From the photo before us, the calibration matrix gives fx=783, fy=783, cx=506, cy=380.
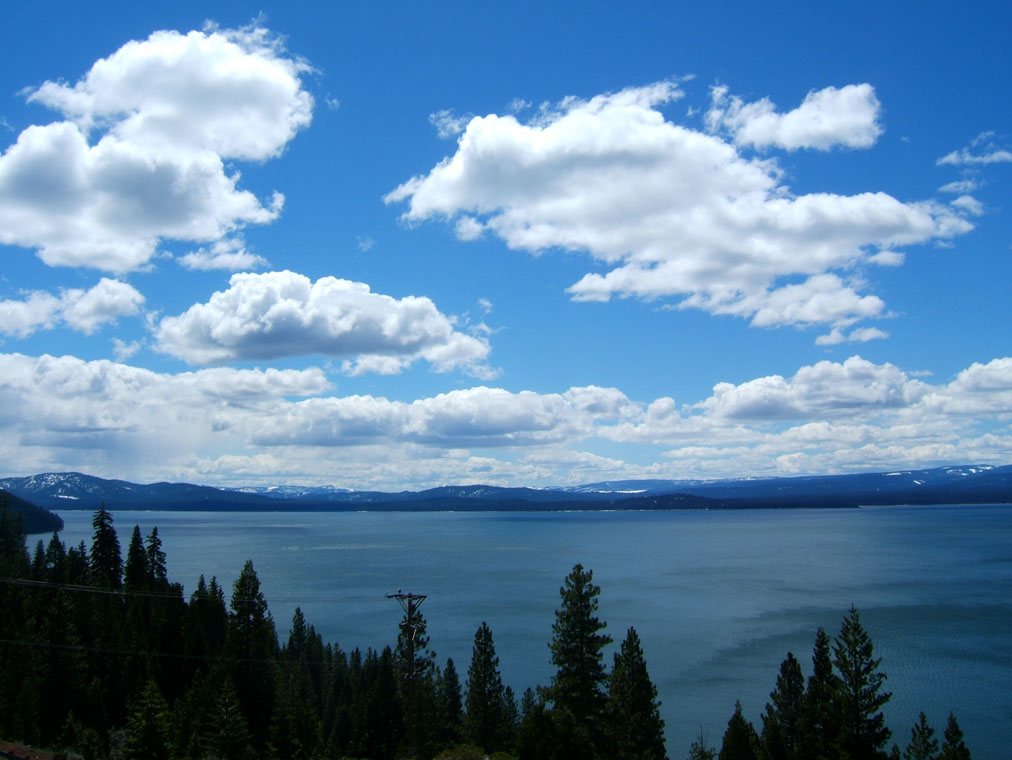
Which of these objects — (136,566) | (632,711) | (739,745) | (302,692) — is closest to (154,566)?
(136,566)

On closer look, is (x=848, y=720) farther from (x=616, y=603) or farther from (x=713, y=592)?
(x=713, y=592)

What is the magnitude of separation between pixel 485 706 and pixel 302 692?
1349cm

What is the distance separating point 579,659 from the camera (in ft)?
126

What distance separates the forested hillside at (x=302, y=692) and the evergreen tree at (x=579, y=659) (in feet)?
0.23

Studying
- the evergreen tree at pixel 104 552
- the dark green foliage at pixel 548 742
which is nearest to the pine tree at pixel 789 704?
the dark green foliage at pixel 548 742

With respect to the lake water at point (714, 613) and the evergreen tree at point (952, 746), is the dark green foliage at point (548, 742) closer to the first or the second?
the evergreen tree at point (952, 746)

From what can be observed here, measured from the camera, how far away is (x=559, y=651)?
3869 cm

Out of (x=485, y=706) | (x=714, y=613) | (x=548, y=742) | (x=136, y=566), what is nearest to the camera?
(x=548, y=742)

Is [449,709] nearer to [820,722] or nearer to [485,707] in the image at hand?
[485,707]

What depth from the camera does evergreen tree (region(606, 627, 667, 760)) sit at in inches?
1581

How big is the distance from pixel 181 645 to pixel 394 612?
47.9 meters

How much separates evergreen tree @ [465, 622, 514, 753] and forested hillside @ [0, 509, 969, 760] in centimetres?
12

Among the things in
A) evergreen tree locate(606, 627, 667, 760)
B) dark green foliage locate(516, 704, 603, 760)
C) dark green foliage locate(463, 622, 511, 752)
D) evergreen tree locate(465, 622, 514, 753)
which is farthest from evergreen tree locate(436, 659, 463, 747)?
dark green foliage locate(516, 704, 603, 760)

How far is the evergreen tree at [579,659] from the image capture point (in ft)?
124
